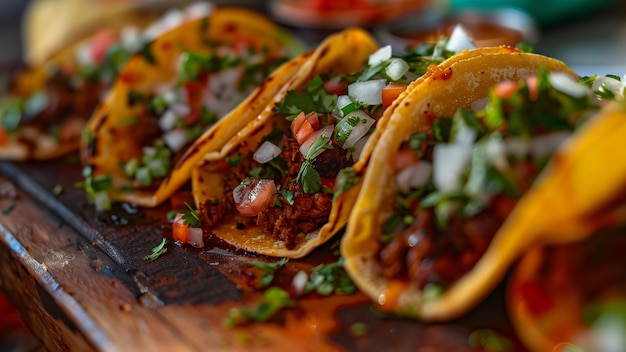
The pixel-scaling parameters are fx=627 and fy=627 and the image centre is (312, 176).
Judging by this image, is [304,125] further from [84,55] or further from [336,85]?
[84,55]

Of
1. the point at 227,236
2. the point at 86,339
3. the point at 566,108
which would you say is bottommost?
the point at 227,236

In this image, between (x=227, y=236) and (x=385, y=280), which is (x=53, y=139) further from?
(x=385, y=280)

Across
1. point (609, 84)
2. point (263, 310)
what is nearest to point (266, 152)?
point (263, 310)

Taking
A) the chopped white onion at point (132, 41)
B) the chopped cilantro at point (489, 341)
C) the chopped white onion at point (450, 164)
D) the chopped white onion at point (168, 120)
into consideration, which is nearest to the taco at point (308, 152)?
the chopped white onion at point (450, 164)

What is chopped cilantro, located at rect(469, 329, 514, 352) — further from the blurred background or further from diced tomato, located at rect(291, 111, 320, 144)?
the blurred background

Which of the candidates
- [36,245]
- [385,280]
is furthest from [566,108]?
[36,245]

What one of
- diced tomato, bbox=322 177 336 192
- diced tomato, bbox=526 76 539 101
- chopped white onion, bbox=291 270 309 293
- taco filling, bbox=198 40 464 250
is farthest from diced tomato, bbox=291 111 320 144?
diced tomato, bbox=526 76 539 101
